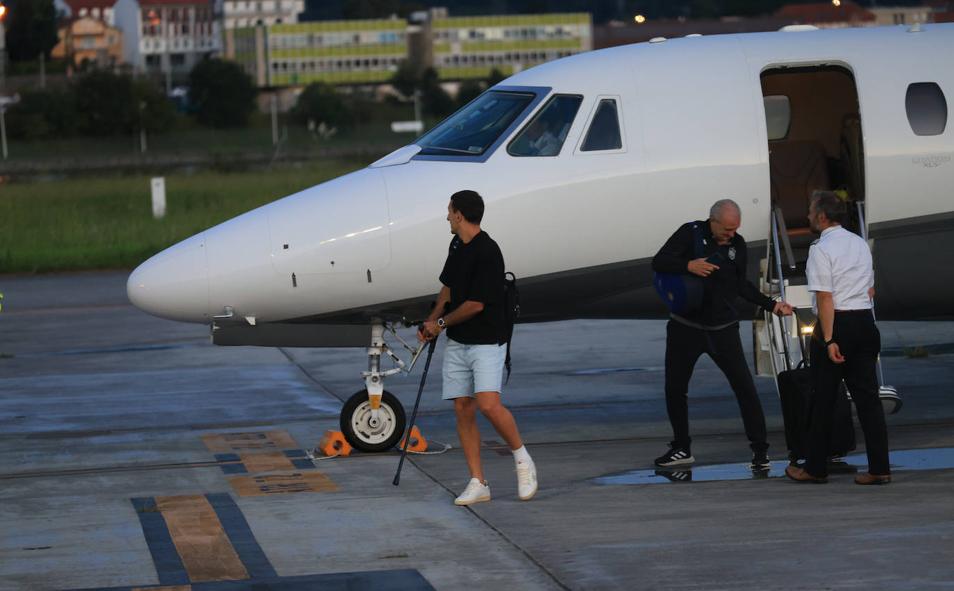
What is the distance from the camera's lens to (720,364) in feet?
35.4

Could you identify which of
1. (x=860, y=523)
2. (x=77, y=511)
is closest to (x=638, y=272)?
(x=860, y=523)

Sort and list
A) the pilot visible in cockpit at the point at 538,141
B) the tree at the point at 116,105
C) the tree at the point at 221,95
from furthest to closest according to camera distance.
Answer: the tree at the point at 221,95 < the tree at the point at 116,105 < the pilot visible in cockpit at the point at 538,141

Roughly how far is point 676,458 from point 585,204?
1.95 metres

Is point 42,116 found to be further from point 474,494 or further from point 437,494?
point 474,494

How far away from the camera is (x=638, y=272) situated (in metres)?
11.8

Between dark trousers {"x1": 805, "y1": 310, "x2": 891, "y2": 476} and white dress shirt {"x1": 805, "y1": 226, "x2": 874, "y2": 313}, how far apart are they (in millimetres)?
89

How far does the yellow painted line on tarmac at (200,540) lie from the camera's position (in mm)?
8438

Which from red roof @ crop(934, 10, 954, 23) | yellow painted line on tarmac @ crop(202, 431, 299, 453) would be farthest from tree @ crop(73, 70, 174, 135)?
yellow painted line on tarmac @ crop(202, 431, 299, 453)

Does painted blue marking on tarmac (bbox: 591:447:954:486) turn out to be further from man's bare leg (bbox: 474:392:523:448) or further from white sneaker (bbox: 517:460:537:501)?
man's bare leg (bbox: 474:392:523:448)

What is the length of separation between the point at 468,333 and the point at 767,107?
4812 millimetres

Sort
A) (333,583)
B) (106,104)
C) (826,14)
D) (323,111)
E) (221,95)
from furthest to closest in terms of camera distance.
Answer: (826,14)
(221,95)
(323,111)
(106,104)
(333,583)

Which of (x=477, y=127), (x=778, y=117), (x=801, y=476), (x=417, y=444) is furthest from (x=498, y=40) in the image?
(x=801, y=476)

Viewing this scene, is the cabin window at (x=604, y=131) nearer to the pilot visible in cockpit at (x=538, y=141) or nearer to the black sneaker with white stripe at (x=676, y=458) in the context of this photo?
the pilot visible in cockpit at (x=538, y=141)

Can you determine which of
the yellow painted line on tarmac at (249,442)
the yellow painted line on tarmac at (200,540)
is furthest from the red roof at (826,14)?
the yellow painted line on tarmac at (200,540)
